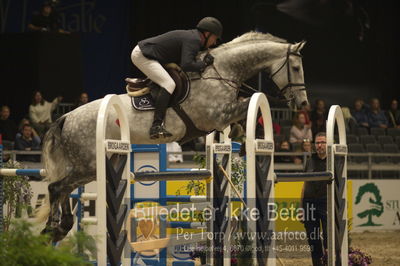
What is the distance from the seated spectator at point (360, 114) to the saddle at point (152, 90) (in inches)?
338

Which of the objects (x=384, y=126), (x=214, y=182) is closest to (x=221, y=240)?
(x=214, y=182)

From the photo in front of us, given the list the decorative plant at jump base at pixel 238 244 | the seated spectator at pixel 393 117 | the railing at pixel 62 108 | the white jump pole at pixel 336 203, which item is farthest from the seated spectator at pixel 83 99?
the white jump pole at pixel 336 203

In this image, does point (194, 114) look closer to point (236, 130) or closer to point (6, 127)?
point (236, 130)

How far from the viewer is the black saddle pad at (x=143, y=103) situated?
6008 mm

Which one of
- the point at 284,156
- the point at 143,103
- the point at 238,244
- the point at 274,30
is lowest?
the point at 238,244

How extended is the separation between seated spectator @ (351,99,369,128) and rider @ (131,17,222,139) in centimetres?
848

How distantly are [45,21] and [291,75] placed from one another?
7112 mm

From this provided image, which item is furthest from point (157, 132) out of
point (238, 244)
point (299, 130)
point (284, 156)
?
point (299, 130)

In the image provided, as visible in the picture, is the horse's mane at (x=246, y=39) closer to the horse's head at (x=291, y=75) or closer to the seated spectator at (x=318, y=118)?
the horse's head at (x=291, y=75)

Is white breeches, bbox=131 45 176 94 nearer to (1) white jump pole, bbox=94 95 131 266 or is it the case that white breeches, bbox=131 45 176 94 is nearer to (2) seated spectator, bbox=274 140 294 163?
(1) white jump pole, bbox=94 95 131 266

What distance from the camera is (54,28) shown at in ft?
41.0

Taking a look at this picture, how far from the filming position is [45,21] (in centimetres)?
1250

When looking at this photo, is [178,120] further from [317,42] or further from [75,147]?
[317,42]

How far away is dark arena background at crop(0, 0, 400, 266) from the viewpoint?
1181 centimetres
